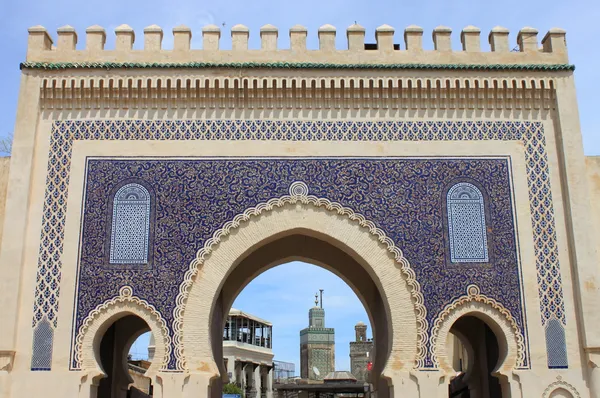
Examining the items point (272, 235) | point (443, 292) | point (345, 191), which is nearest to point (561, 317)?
point (443, 292)

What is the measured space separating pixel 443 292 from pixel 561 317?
3.41ft

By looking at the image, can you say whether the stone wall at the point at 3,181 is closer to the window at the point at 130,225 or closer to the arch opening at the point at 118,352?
the window at the point at 130,225

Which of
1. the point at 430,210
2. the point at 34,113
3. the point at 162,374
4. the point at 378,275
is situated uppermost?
the point at 34,113

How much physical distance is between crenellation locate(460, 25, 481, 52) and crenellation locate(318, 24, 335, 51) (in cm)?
129

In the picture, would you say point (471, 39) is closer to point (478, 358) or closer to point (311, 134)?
point (311, 134)

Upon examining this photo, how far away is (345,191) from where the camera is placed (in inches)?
258

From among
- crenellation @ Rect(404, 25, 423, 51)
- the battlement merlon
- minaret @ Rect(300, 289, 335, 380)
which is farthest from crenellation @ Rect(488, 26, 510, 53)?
minaret @ Rect(300, 289, 335, 380)

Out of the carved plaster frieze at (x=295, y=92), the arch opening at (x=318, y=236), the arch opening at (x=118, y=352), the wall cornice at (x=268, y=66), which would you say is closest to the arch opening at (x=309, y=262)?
the arch opening at (x=118, y=352)

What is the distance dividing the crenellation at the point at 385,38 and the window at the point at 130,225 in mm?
2635

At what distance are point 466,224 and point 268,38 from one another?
258 centimetres

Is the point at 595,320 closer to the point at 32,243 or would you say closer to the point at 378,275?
the point at 378,275

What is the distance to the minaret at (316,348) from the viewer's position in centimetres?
2664

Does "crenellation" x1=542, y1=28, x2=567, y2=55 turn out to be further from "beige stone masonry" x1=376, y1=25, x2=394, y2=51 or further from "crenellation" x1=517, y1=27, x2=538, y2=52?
"beige stone masonry" x1=376, y1=25, x2=394, y2=51

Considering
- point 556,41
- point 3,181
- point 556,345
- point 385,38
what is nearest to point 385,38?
point 385,38
